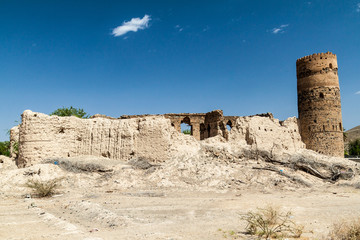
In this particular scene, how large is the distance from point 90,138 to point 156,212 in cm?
737

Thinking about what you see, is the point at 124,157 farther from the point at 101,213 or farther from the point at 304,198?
the point at 304,198

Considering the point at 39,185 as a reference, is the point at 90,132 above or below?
above

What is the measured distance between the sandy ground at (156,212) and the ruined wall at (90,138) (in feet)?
8.58

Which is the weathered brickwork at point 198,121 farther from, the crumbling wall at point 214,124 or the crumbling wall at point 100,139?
the crumbling wall at point 100,139

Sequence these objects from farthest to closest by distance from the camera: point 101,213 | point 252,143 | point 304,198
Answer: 1. point 252,143
2. point 304,198
3. point 101,213

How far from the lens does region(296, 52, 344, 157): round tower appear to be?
21.3 m

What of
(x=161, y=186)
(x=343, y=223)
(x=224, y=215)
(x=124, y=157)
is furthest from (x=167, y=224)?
(x=124, y=157)

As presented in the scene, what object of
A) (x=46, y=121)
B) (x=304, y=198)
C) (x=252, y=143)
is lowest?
(x=304, y=198)

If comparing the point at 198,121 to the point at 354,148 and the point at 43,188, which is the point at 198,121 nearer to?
the point at 43,188

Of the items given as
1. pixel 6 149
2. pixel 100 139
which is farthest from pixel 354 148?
pixel 6 149

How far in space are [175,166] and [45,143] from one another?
591cm

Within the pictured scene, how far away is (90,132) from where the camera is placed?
14719 mm

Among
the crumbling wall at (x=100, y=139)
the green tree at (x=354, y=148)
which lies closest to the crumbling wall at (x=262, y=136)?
the crumbling wall at (x=100, y=139)

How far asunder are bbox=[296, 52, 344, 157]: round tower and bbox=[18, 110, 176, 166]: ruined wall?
38.3 ft
